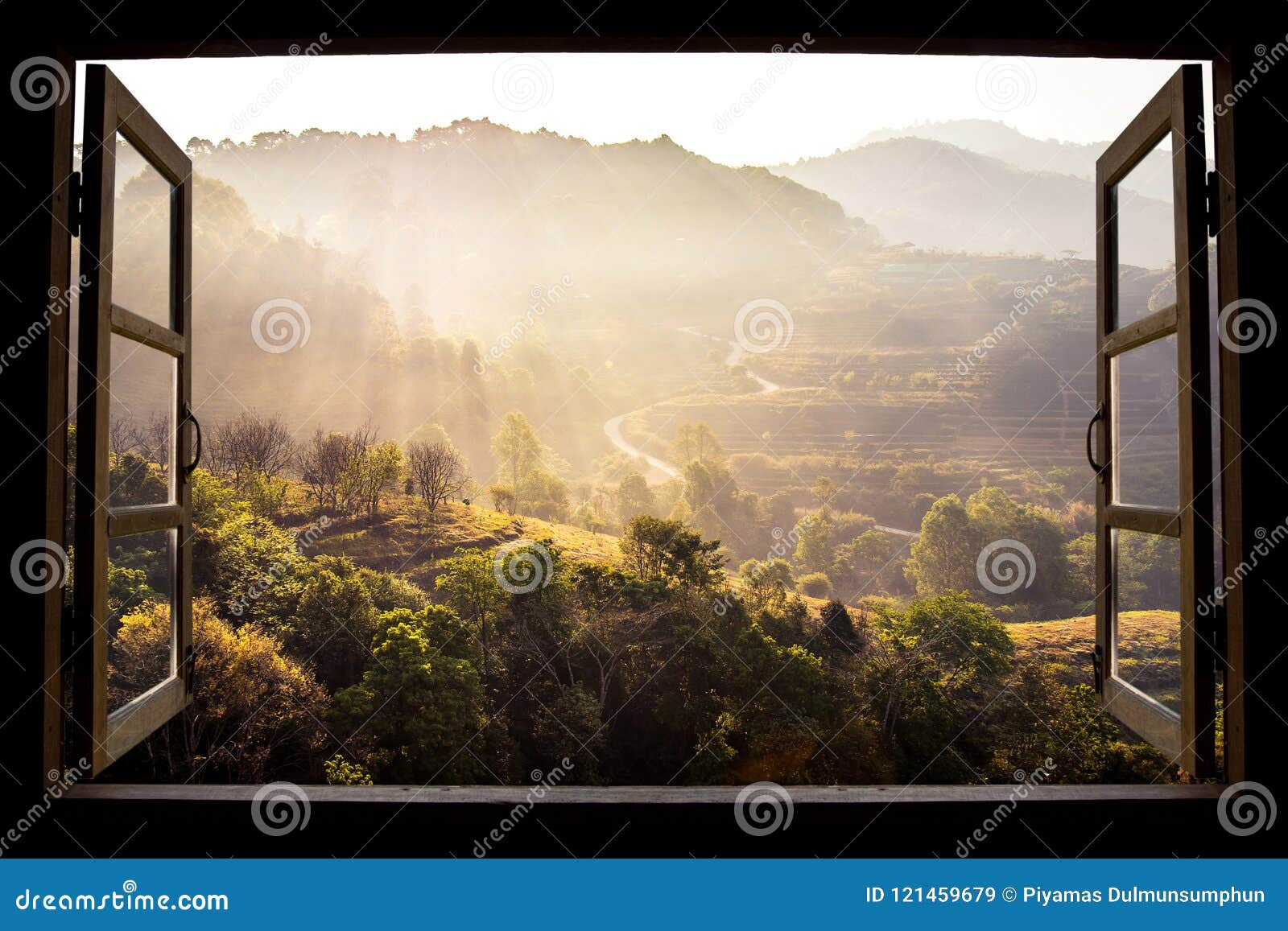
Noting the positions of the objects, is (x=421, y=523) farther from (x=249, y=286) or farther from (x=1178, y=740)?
(x=249, y=286)

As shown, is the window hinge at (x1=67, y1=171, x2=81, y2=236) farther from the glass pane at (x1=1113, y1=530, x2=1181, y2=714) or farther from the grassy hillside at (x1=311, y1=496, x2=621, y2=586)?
the grassy hillside at (x1=311, y1=496, x2=621, y2=586)

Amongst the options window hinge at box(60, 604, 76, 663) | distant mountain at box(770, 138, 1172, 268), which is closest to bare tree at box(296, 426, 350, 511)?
window hinge at box(60, 604, 76, 663)

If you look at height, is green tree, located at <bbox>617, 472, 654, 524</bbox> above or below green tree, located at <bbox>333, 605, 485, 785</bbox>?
above

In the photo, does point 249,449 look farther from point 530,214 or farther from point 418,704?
point 530,214

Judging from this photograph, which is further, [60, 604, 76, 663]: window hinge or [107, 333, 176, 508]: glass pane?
[107, 333, 176, 508]: glass pane

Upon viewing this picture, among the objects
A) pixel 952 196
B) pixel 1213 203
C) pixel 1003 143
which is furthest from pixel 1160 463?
pixel 1003 143

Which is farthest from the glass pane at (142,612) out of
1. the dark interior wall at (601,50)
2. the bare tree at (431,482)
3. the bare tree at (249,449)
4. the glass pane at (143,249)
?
the bare tree at (249,449)

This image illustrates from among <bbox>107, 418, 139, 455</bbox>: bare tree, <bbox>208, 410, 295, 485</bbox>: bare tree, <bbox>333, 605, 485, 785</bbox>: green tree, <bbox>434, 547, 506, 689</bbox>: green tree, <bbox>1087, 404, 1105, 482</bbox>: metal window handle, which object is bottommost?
<bbox>333, 605, 485, 785</bbox>: green tree

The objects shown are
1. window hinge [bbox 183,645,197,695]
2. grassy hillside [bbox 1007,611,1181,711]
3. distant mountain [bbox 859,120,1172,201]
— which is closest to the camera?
grassy hillside [bbox 1007,611,1181,711]
